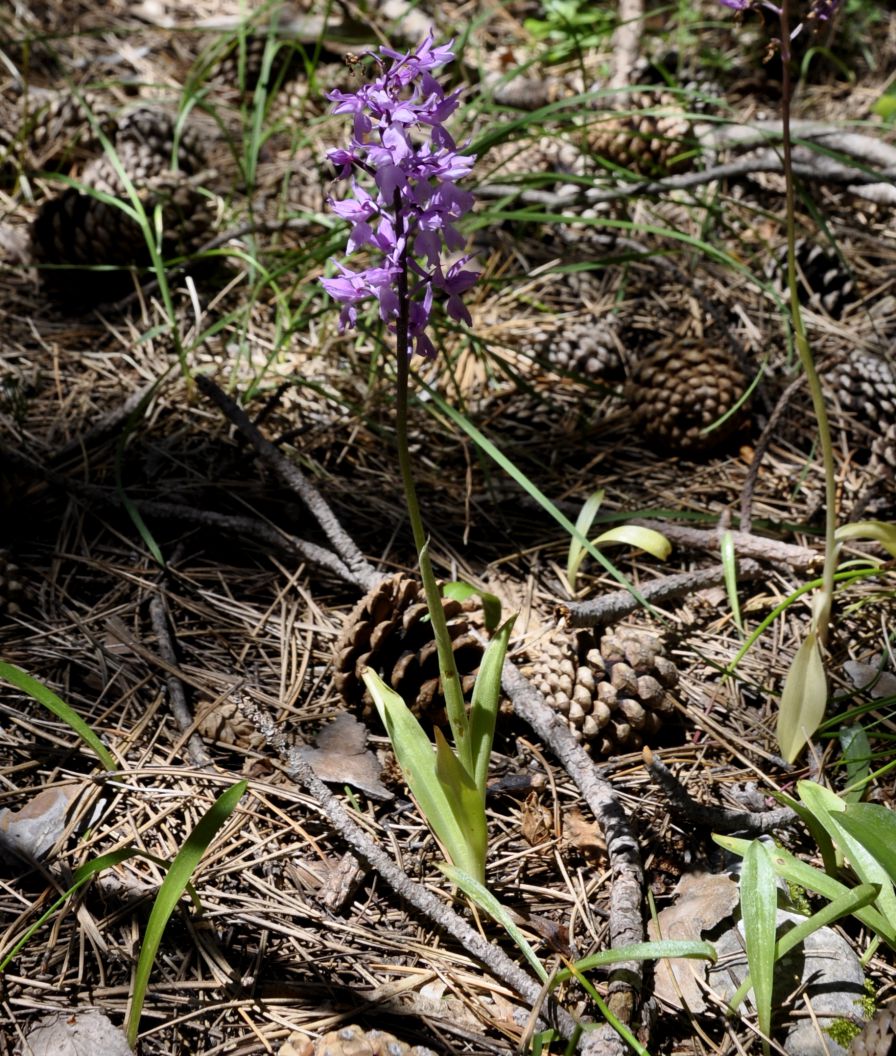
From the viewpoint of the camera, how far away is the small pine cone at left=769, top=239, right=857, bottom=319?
2.88 metres

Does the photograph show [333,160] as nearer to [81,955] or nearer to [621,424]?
[81,955]

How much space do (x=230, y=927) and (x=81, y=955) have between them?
0.22 meters

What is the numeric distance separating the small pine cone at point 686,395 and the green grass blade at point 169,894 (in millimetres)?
1597

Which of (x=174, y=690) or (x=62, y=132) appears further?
(x=62, y=132)

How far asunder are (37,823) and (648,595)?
1266mm

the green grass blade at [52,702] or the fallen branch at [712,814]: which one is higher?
the green grass blade at [52,702]

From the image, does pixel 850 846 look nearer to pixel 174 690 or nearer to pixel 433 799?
pixel 433 799

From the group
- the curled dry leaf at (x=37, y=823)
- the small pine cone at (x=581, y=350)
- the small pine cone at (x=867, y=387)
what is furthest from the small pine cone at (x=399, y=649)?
the small pine cone at (x=867, y=387)

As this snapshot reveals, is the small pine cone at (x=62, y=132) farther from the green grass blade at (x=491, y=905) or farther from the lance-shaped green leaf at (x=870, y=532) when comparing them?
the green grass blade at (x=491, y=905)

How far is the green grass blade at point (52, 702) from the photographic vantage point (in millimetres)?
1508

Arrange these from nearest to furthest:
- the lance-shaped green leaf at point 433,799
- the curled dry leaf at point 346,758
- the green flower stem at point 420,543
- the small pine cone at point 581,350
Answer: the green flower stem at point 420,543 → the lance-shaped green leaf at point 433,799 → the curled dry leaf at point 346,758 → the small pine cone at point 581,350

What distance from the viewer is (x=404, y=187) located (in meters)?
1.25

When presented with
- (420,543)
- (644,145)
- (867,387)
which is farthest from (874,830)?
(644,145)

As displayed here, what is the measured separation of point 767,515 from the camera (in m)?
2.34
